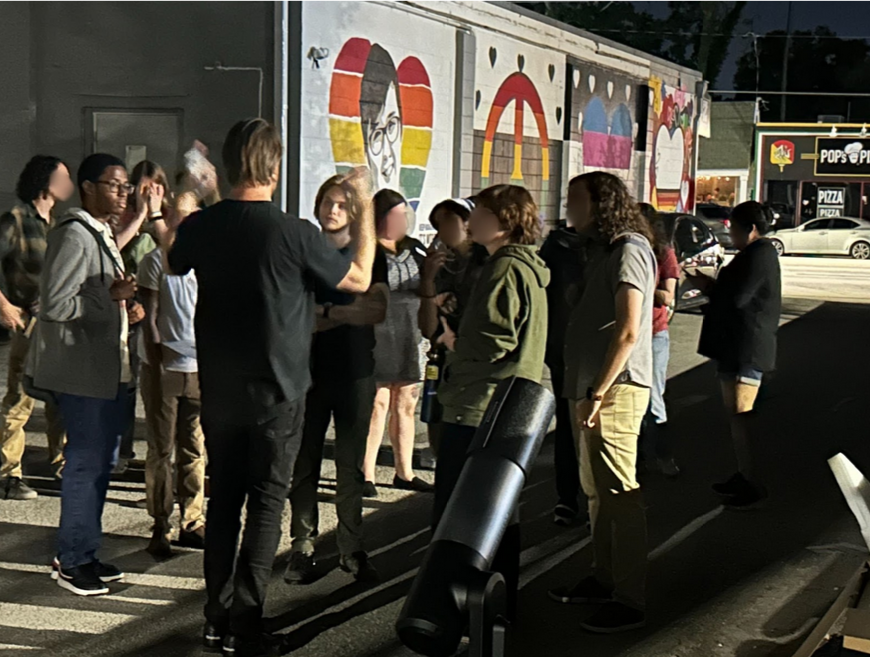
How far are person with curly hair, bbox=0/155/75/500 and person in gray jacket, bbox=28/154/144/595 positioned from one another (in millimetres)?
1333

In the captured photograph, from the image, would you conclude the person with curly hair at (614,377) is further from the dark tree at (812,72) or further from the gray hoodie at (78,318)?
the dark tree at (812,72)

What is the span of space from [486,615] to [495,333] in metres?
3.16

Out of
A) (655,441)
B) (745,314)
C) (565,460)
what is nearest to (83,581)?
(565,460)

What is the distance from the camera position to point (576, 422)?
16.7 feet

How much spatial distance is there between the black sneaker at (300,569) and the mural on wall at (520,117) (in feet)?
29.1

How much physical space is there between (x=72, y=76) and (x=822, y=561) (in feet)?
27.1

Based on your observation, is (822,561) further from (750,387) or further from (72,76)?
(72,76)

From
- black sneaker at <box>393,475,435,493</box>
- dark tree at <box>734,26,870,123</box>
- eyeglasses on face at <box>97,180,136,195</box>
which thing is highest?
dark tree at <box>734,26,870,123</box>

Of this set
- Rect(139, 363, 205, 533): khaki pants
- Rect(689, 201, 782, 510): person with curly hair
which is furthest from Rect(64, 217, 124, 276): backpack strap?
Rect(689, 201, 782, 510): person with curly hair

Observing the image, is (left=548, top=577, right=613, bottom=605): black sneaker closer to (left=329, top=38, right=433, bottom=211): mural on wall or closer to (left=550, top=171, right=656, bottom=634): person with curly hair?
(left=550, top=171, right=656, bottom=634): person with curly hair

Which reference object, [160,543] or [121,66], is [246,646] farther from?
[121,66]

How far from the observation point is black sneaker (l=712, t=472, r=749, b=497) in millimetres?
6926

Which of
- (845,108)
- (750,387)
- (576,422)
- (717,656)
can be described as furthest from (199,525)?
(845,108)

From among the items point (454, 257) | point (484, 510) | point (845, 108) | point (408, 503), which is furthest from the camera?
point (845, 108)
